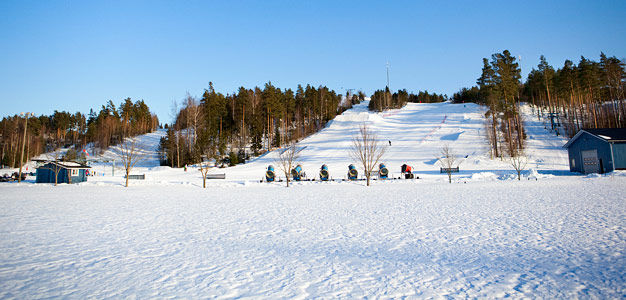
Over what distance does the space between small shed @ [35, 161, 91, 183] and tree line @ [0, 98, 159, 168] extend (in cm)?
3359

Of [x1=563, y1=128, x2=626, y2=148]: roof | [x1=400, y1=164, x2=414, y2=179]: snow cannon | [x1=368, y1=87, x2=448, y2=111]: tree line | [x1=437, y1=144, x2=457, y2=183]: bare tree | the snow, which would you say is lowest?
the snow

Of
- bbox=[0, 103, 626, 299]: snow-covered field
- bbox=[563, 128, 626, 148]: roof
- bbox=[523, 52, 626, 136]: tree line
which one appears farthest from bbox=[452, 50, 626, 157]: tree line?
bbox=[0, 103, 626, 299]: snow-covered field

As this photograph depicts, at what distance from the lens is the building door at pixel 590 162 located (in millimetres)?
27469

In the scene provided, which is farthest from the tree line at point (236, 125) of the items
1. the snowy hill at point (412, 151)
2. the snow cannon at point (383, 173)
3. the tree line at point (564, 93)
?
the tree line at point (564, 93)

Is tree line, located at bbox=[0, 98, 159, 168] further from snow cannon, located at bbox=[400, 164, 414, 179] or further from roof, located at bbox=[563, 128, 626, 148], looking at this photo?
roof, located at bbox=[563, 128, 626, 148]

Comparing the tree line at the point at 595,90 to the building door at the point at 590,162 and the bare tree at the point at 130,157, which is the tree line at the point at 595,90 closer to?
the building door at the point at 590,162

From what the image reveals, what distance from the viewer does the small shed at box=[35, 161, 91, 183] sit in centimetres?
3209

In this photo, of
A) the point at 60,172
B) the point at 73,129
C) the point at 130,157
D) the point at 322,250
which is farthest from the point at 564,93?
the point at 73,129

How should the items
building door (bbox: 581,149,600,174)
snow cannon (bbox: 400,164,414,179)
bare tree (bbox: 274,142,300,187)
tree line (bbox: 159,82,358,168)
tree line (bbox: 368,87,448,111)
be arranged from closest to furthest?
bare tree (bbox: 274,142,300,187)
building door (bbox: 581,149,600,174)
snow cannon (bbox: 400,164,414,179)
tree line (bbox: 159,82,358,168)
tree line (bbox: 368,87,448,111)

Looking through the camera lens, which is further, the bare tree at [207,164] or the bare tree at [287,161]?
the bare tree at [287,161]

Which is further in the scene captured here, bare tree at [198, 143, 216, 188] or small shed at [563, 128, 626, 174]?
bare tree at [198, 143, 216, 188]

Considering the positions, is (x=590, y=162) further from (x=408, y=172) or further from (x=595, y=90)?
(x=595, y=90)

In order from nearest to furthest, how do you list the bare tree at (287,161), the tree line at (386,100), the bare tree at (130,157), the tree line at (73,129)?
the bare tree at (287,161) < the bare tree at (130,157) < the tree line at (73,129) < the tree line at (386,100)

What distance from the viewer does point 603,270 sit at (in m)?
4.91
